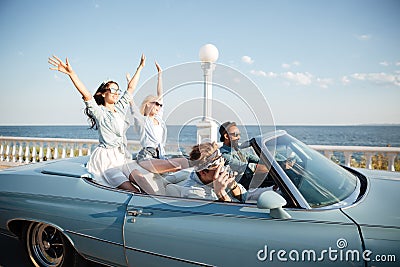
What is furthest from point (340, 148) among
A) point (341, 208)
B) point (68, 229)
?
point (68, 229)

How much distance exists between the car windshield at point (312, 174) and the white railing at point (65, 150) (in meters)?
3.62

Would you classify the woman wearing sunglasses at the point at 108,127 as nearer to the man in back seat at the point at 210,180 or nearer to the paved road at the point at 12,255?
the man in back seat at the point at 210,180

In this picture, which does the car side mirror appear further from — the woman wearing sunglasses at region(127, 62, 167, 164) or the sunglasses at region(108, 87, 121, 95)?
the sunglasses at region(108, 87, 121, 95)

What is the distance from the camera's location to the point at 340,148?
5.52 m

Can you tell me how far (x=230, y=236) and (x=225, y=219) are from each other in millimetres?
103

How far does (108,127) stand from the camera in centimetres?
291

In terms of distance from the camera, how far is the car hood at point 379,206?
154 centimetres

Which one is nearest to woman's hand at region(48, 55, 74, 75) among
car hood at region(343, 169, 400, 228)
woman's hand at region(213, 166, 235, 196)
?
woman's hand at region(213, 166, 235, 196)

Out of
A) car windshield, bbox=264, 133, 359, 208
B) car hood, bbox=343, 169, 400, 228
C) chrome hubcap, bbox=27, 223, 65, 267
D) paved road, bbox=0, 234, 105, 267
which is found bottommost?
paved road, bbox=0, 234, 105, 267

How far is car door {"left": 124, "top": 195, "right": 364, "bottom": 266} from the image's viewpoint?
4.91 ft

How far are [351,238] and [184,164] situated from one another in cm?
159

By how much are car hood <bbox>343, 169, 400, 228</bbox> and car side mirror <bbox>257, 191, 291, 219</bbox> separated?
38cm

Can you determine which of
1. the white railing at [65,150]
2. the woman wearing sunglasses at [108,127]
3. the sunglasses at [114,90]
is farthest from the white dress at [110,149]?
the white railing at [65,150]

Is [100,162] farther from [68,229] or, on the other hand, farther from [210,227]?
[210,227]
